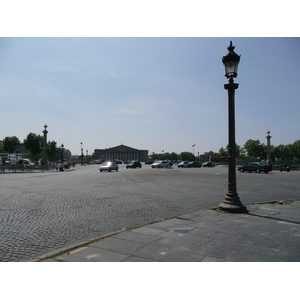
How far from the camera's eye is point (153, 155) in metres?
192

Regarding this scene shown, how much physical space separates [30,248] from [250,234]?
13.9ft

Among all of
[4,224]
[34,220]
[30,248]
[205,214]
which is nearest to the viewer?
[30,248]

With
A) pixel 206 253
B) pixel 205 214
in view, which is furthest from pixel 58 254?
pixel 205 214

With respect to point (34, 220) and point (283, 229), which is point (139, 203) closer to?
point (34, 220)

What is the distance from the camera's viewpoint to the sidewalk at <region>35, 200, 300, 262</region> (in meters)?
4.02

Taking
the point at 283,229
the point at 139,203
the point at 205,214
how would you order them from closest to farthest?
the point at 283,229 → the point at 205,214 → the point at 139,203

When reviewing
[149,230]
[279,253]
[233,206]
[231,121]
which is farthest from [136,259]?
[231,121]

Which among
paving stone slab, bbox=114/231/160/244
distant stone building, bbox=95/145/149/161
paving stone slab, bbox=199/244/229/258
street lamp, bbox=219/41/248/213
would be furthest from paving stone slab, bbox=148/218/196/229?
distant stone building, bbox=95/145/149/161

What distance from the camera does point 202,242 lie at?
475 centimetres

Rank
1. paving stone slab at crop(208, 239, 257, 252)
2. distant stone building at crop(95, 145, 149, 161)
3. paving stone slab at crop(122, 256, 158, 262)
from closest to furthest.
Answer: paving stone slab at crop(122, 256, 158, 262), paving stone slab at crop(208, 239, 257, 252), distant stone building at crop(95, 145, 149, 161)

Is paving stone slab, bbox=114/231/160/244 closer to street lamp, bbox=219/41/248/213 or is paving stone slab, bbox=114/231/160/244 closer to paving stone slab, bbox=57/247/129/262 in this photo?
paving stone slab, bbox=57/247/129/262

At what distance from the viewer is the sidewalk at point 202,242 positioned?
4020mm

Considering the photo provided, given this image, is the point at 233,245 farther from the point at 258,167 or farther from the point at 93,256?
the point at 258,167

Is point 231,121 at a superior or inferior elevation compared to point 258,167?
superior
